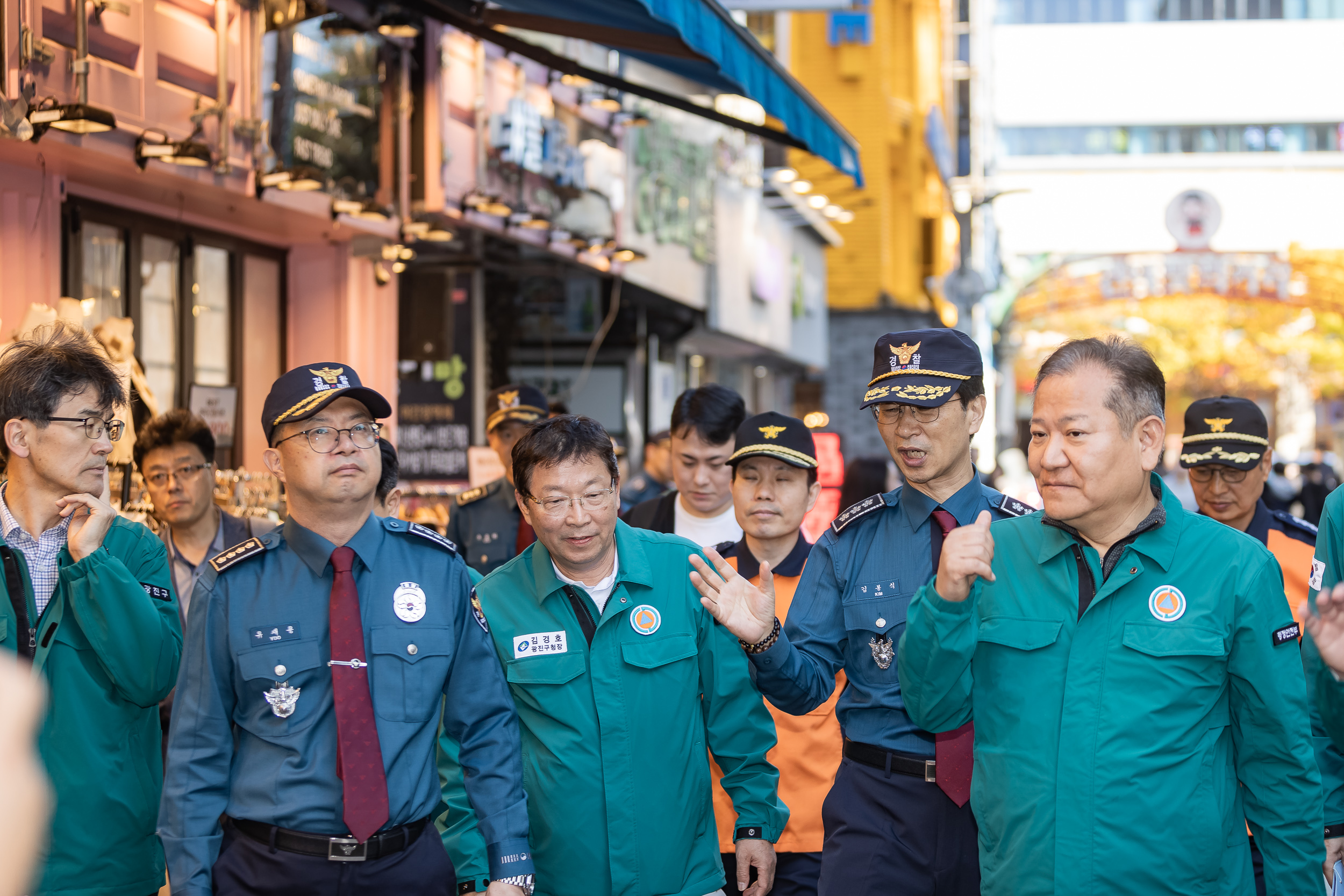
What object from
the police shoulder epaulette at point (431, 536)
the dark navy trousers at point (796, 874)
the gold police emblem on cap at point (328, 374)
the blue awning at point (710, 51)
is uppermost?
the blue awning at point (710, 51)

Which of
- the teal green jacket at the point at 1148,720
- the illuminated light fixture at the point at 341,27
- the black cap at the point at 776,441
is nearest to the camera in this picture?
the teal green jacket at the point at 1148,720

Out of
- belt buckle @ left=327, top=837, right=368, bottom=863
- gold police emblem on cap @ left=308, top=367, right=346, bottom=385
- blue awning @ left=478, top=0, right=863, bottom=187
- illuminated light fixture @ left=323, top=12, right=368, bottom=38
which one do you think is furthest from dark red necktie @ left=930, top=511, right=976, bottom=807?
illuminated light fixture @ left=323, top=12, right=368, bottom=38

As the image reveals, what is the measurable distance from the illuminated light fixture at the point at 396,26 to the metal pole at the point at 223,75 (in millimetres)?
1614

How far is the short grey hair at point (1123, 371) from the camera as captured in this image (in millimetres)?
3555

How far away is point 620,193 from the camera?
15.0 meters

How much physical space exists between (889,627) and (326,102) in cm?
679

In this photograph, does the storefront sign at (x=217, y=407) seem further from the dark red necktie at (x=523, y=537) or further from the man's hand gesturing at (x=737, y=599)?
the man's hand gesturing at (x=737, y=599)

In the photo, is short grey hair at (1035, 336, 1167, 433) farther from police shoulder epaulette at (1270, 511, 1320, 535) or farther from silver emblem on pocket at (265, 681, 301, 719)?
police shoulder epaulette at (1270, 511, 1320, 535)

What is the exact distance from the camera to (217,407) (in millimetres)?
8898

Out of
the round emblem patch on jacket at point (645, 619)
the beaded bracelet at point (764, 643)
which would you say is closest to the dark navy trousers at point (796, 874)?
the round emblem patch on jacket at point (645, 619)

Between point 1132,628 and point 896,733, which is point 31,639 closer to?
point 896,733

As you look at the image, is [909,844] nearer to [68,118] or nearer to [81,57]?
[68,118]

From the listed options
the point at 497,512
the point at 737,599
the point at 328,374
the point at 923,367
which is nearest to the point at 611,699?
the point at 737,599

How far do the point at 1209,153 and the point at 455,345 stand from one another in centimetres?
6536
